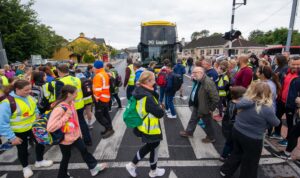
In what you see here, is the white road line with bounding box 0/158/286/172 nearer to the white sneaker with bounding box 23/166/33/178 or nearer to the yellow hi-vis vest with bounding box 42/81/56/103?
the white sneaker with bounding box 23/166/33/178

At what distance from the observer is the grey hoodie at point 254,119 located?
2492 mm

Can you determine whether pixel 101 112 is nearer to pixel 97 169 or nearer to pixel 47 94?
pixel 47 94

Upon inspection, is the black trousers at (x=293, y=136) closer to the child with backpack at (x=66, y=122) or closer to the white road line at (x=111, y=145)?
the white road line at (x=111, y=145)

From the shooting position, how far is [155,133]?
294cm

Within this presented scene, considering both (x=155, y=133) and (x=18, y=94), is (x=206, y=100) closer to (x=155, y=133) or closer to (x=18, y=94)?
(x=155, y=133)

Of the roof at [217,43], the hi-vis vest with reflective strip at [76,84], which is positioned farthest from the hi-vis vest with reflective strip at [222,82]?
the roof at [217,43]

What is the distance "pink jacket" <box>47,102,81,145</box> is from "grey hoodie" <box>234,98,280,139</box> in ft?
8.26

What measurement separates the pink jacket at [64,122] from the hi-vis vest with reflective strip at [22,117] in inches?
32.8

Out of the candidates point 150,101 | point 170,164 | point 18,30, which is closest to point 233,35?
point 170,164

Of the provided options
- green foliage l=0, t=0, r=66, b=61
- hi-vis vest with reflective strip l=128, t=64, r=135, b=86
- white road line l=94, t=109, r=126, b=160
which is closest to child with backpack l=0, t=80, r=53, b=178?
white road line l=94, t=109, r=126, b=160

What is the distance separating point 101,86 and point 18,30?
18218mm

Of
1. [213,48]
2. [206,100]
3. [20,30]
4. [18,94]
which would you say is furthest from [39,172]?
[213,48]

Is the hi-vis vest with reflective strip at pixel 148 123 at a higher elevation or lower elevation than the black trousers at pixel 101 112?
higher

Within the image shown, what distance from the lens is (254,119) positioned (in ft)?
8.33
